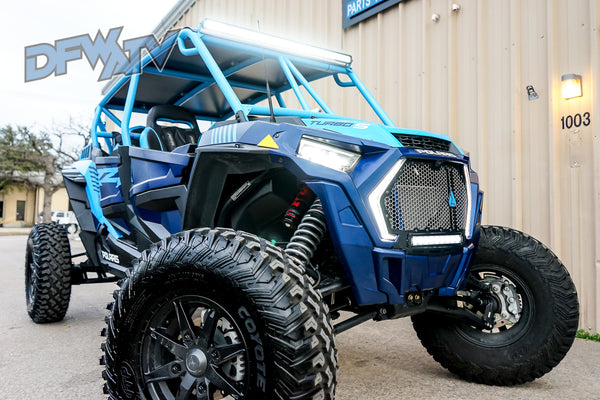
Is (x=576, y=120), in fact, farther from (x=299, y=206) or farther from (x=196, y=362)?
(x=196, y=362)

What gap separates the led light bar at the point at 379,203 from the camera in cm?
219

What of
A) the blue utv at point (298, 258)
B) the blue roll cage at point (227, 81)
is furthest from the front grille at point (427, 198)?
the blue roll cage at point (227, 81)

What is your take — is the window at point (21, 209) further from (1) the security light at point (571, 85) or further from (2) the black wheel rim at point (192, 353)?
(2) the black wheel rim at point (192, 353)

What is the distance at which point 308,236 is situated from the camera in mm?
2289

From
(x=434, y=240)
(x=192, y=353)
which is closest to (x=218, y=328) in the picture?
(x=192, y=353)

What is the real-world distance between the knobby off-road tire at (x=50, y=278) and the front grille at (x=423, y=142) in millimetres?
3682

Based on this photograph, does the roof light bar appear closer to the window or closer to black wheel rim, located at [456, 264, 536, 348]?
→ black wheel rim, located at [456, 264, 536, 348]

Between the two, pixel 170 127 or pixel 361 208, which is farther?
pixel 170 127

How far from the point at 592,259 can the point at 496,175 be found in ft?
4.13

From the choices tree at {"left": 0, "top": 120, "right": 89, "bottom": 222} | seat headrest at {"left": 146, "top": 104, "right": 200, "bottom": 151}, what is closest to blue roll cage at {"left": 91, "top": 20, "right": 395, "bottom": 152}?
seat headrest at {"left": 146, "top": 104, "right": 200, "bottom": 151}

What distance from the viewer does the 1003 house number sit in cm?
439

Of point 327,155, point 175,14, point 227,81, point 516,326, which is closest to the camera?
point 327,155

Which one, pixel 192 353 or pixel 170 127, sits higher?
pixel 170 127

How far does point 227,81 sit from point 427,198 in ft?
6.19
